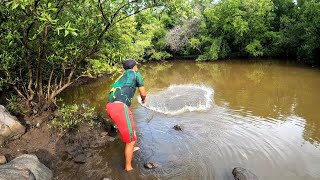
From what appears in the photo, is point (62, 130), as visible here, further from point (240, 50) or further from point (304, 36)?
point (240, 50)

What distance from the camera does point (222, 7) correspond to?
38875 millimetres

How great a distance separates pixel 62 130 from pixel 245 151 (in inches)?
181

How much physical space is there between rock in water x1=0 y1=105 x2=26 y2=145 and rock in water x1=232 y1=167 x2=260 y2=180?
512 centimetres

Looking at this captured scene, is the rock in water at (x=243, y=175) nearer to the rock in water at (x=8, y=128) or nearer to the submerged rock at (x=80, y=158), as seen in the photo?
the submerged rock at (x=80, y=158)

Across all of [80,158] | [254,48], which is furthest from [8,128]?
[254,48]

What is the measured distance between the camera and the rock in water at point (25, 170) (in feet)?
15.7

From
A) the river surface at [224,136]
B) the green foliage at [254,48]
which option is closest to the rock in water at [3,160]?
the river surface at [224,136]

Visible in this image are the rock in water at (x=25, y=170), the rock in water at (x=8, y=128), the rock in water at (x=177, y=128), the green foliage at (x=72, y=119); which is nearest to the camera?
the rock in water at (x=25, y=170)

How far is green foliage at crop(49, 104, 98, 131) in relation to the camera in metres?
7.61

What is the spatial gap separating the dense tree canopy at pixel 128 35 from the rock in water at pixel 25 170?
7.44ft

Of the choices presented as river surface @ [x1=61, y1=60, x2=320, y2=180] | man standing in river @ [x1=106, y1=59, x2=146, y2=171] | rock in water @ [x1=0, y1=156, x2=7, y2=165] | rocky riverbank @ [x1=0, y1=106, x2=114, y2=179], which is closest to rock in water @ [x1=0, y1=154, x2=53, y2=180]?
rocky riverbank @ [x1=0, y1=106, x2=114, y2=179]

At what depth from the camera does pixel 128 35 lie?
12.5m

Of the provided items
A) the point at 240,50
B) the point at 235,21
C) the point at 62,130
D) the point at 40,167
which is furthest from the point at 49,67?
the point at 240,50

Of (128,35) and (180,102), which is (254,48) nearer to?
(180,102)
